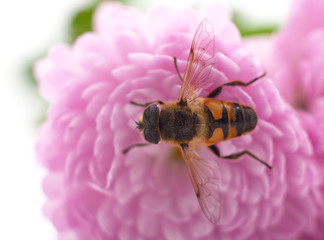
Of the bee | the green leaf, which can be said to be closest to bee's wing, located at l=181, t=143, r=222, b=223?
the bee

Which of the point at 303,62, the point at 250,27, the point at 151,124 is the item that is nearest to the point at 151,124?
the point at 151,124

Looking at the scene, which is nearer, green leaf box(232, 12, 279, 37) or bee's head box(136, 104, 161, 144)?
bee's head box(136, 104, 161, 144)

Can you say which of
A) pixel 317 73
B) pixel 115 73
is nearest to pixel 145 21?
pixel 115 73

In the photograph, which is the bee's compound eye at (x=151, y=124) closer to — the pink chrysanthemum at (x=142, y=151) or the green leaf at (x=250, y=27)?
the pink chrysanthemum at (x=142, y=151)

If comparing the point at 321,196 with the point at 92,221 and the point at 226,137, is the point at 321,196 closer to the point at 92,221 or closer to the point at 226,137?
the point at 226,137

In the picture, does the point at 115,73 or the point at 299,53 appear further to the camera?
the point at 299,53

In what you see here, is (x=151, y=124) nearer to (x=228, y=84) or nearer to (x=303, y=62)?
(x=228, y=84)

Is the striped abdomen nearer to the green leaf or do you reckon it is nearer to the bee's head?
the bee's head

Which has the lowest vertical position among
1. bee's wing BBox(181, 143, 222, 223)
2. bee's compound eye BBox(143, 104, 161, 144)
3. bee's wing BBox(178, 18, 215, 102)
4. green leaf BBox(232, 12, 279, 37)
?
bee's wing BBox(181, 143, 222, 223)
